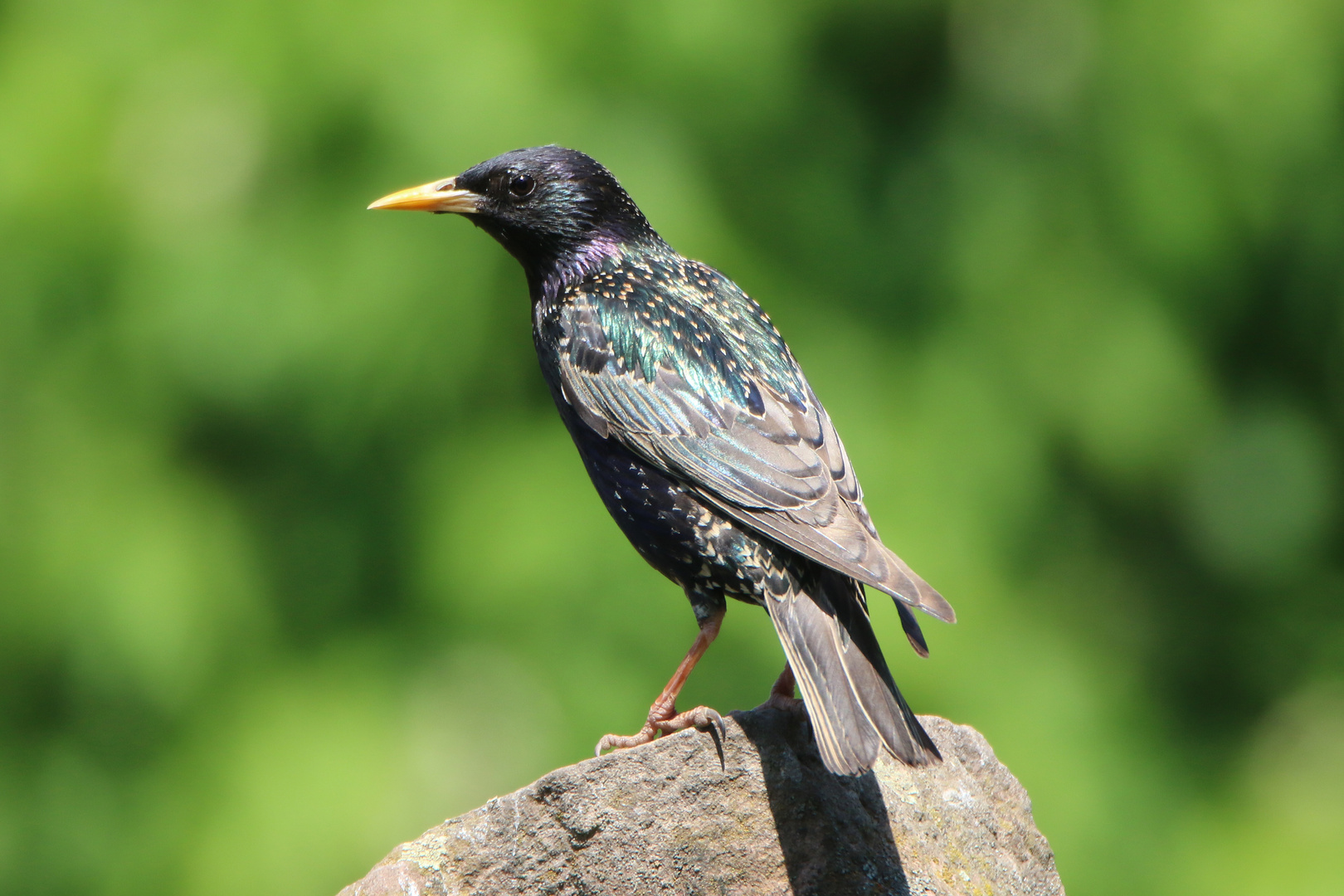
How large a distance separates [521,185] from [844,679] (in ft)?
5.71

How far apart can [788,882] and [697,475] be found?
37.8 inches

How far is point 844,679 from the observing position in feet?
9.24

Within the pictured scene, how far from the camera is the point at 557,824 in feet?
9.32

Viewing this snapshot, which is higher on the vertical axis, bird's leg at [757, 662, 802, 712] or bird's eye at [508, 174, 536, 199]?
bird's eye at [508, 174, 536, 199]

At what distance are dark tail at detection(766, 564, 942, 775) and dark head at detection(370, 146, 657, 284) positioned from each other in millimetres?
1250

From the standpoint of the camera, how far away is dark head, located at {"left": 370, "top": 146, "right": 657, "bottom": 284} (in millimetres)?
3691

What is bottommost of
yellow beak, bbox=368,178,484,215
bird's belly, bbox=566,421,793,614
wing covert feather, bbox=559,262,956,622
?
bird's belly, bbox=566,421,793,614

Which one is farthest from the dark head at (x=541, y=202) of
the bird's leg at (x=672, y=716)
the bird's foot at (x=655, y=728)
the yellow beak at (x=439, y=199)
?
the bird's foot at (x=655, y=728)

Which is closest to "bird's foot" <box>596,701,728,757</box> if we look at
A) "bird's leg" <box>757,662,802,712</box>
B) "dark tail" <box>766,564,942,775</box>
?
"bird's leg" <box>757,662,802,712</box>

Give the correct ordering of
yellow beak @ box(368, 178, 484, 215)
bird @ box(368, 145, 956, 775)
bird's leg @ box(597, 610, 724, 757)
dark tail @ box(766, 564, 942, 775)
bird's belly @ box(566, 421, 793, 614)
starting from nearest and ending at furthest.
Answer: dark tail @ box(766, 564, 942, 775), bird @ box(368, 145, 956, 775), bird's leg @ box(597, 610, 724, 757), bird's belly @ box(566, 421, 793, 614), yellow beak @ box(368, 178, 484, 215)

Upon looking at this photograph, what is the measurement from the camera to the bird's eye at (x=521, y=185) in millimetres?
3688

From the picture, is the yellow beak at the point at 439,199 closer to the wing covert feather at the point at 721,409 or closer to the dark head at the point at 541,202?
the dark head at the point at 541,202

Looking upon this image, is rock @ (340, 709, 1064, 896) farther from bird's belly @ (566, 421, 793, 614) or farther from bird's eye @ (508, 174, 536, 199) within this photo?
bird's eye @ (508, 174, 536, 199)

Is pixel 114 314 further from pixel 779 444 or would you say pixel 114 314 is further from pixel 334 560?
pixel 779 444
